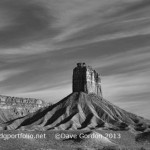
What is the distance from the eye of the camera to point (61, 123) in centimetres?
17288

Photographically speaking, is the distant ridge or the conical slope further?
the conical slope

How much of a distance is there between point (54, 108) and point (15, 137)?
97.6 meters

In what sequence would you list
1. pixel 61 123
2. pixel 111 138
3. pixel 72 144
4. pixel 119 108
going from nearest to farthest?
pixel 72 144
pixel 111 138
pixel 61 123
pixel 119 108

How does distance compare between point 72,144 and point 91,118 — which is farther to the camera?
point 91,118

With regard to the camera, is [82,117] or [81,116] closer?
[82,117]

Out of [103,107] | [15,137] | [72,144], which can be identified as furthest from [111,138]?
[103,107]

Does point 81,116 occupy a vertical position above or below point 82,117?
above

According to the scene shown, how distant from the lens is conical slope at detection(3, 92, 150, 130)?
16950 centimetres

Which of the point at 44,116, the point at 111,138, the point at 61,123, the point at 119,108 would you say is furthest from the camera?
the point at 119,108

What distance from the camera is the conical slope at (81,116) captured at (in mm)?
169500

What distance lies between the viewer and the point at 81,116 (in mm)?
179875

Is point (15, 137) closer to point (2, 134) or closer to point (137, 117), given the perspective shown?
point (2, 134)

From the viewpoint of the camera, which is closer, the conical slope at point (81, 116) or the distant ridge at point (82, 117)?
the distant ridge at point (82, 117)

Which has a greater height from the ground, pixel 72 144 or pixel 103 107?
pixel 103 107
